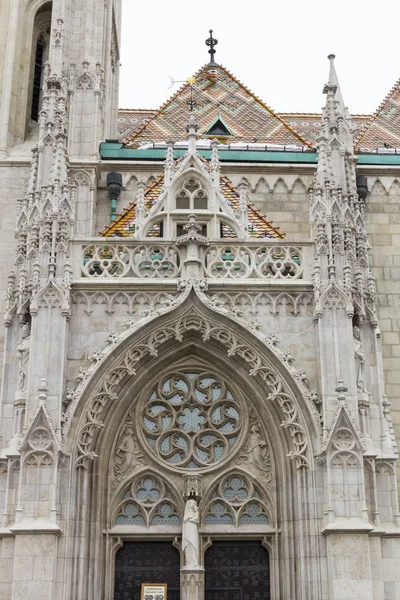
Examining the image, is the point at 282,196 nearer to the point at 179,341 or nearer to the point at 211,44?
the point at 179,341

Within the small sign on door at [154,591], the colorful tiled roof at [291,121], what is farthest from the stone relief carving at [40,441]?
the colorful tiled roof at [291,121]

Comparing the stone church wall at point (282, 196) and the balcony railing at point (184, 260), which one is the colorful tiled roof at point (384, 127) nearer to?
the stone church wall at point (282, 196)

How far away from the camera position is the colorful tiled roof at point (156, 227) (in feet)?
54.7

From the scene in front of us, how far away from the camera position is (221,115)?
880 inches

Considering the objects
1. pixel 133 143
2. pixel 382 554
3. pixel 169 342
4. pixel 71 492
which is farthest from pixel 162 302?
pixel 133 143

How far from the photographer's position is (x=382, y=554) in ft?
45.8

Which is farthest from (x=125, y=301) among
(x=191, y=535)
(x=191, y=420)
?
(x=191, y=535)

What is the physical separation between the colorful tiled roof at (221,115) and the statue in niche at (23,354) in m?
7.33

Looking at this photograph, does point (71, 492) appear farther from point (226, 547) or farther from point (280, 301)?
point (280, 301)

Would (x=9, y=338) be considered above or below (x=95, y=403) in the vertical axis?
above

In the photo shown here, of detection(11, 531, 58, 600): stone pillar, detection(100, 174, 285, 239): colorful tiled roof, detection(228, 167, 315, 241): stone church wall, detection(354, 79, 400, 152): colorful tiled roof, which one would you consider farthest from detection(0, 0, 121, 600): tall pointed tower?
detection(354, 79, 400, 152): colorful tiled roof

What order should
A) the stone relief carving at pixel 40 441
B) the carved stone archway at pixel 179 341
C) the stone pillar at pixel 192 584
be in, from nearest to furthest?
the stone relief carving at pixel 40 441 < the stone pillar at pixel 192 584 < the carved stone archway at pixel 179 341

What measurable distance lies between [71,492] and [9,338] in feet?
9.42

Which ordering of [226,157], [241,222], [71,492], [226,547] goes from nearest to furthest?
[71,492] → [226,547] → [241,222] → [226,157]
